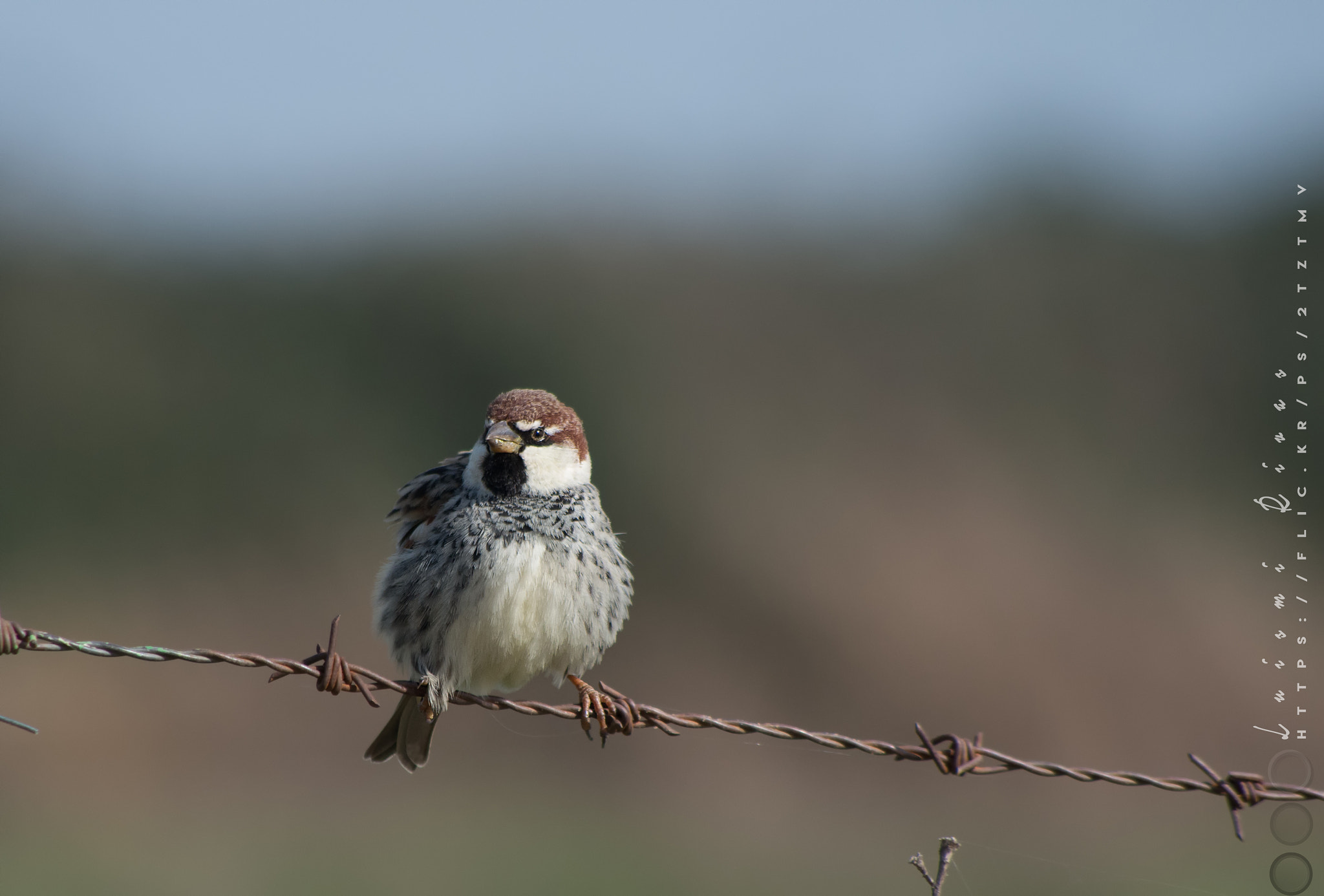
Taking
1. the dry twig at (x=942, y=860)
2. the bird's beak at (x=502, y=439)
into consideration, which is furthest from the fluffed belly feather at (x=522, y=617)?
the dry twig at (x=942, y=860)

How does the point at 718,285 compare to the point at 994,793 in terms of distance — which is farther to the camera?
the point at 718,285

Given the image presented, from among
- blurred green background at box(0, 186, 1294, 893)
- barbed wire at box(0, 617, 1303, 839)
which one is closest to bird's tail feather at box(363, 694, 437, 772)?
barbed wire at box(0, 617, 1303, 839)

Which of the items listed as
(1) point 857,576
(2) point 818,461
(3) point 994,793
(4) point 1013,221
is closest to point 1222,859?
(3) point 994,793

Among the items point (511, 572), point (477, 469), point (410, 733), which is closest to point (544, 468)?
point (477, 469)

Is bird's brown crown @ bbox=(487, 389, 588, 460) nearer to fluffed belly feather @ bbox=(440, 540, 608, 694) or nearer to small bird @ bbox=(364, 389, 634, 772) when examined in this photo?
small bird @ bbox=(364, 389, 634, 772)

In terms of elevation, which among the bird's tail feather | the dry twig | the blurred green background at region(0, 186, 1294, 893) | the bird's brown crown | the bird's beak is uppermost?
the blurred green background at region(0, 186, 1294, 893)

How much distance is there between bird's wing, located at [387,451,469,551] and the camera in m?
4.91

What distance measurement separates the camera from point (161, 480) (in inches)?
612

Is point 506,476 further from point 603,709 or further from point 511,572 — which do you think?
point 603,709

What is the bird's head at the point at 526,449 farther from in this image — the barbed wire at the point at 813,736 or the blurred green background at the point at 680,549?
the blurred green background at the point at 680,549

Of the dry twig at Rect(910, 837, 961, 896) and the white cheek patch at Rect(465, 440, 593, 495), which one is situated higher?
the white cheek patch at Rect(465, 440, 593, 495)

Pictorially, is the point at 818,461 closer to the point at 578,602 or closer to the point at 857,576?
the point at 857,576

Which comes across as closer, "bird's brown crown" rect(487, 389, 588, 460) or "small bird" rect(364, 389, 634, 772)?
"small bird" rect(364, 389, 634, 772)

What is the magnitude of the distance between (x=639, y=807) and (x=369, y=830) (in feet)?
9.84
